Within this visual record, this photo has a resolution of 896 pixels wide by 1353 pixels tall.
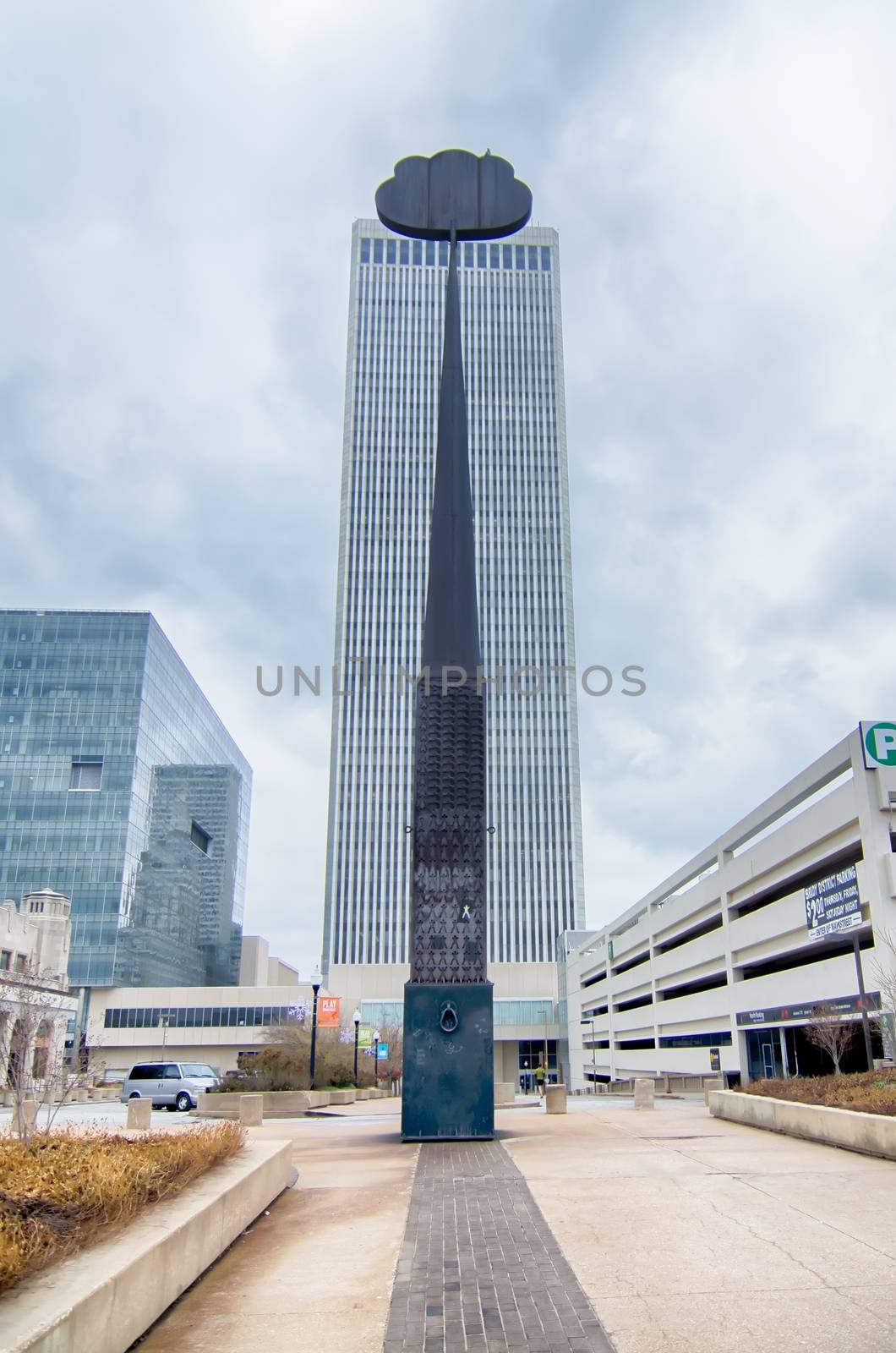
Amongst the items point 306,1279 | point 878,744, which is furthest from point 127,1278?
point 878,744

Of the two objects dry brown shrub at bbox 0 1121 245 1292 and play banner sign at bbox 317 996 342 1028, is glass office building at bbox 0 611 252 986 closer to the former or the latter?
play banner sign at bbox 317 996 342 1028

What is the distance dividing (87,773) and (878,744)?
92.3 m

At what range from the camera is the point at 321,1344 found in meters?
6.20

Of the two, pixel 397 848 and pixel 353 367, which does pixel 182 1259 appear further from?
pixel 353 367

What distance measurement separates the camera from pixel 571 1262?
26.5ft

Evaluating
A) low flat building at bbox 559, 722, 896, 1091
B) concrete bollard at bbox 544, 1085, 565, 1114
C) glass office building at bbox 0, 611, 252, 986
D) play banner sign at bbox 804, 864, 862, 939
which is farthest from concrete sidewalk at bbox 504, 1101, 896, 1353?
glass office building at bbox 0, 611, 252, 986

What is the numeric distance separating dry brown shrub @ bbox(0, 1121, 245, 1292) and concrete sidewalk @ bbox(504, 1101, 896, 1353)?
3456 mm

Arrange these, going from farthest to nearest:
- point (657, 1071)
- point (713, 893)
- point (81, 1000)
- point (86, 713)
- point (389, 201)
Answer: point (86, 713)
point (81, 1000)
point (657, 1071)
point (713, 893)
point (389, 201)

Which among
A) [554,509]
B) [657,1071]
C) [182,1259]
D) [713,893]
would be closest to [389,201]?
[182,1259]

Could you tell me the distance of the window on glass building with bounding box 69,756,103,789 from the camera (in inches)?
4309

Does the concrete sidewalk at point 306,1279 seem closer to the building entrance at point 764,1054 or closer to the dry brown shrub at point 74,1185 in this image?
the dry brown shrub at point 74,1185

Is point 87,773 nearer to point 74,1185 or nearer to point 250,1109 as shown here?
point 250,1109

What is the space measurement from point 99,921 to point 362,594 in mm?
59940

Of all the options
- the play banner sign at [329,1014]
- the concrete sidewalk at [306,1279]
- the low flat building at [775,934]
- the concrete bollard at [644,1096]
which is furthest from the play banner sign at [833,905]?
the play banner sign at [329,1014]
